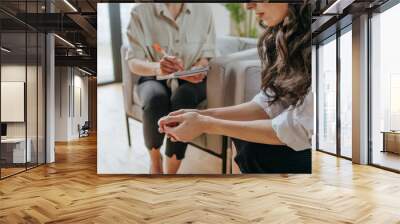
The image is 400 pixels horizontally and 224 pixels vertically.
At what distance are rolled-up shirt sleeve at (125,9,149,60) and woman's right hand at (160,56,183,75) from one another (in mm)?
301

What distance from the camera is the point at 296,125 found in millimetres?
6078

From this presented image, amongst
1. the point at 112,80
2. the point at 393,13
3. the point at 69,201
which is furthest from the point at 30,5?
the point at 393,13

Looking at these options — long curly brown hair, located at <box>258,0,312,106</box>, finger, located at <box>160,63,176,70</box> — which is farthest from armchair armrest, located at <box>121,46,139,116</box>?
long curly brown hair, located at <box>258,0,312,106</box>

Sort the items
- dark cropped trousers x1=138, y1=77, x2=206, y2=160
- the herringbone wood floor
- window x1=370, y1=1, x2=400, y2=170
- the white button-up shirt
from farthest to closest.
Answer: window x1=370, y1=1, x2=400, y2=170, dark cropped trousers x1=138, y1=77, x2=206, y2=160, the white button-up shirt, the herringbone wood floor

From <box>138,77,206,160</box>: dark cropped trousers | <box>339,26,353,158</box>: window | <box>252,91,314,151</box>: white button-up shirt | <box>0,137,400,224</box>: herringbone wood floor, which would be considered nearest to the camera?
<box>0,137,400,224</box>: herringbone wood floor

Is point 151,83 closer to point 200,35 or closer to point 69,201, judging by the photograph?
point 200,35

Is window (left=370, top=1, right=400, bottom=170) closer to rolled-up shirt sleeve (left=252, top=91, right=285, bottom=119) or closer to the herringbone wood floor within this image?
the herringbone wood floor

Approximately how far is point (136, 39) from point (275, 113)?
247 cm

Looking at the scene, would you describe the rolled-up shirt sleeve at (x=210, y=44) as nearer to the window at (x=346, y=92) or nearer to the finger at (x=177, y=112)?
the finger at (x=177, y=112)

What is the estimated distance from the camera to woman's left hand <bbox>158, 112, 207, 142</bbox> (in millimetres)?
6090

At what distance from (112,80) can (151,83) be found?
635 millimetres

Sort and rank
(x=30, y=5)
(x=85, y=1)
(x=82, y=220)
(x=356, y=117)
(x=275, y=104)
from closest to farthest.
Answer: (x=82, y=220), (x=275, y=104), (x=30, y=5), (x=85, y=1), (x=356, y=117)

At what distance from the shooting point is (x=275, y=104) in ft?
19.8

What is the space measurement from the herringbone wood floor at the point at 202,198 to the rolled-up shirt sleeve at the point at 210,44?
1.97m
